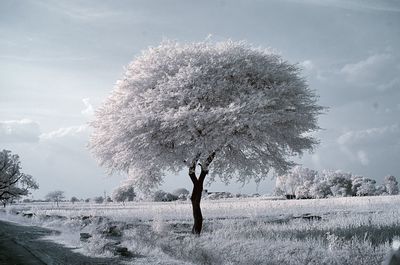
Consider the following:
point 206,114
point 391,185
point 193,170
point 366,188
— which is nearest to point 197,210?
point 193,170

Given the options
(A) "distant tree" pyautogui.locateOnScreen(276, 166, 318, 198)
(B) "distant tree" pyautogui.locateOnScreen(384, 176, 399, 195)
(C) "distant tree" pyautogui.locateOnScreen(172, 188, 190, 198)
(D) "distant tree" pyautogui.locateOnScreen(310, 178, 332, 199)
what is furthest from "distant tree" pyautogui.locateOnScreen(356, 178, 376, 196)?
(C) "distant tree" pyautogui.locateOnScreen(172, 188, 190, 198)

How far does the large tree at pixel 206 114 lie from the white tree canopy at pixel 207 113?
2.0 inches

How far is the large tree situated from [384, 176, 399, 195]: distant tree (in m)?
132

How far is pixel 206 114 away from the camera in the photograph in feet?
65.9

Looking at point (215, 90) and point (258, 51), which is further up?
point (258, 51)

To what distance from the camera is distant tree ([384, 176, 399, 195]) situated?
465 feet

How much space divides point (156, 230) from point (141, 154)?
4.04 m

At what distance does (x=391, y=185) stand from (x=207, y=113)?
461ft

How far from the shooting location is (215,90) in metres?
21.4

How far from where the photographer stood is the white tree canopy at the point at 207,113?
2033 cm

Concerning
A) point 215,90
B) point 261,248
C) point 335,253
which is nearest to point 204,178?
point 215,90

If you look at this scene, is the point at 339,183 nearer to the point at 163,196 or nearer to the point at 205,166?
the point at 163,196

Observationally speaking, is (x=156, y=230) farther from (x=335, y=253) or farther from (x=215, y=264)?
(x=335, y=253)

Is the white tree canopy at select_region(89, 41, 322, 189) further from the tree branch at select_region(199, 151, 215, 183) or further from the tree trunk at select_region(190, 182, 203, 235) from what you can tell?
the tree trunk at select_region(190, 182, 203, 235)
